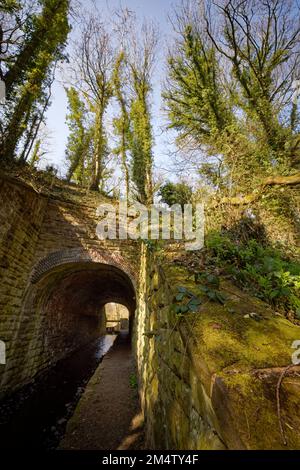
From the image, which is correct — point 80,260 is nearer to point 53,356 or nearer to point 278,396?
point 53,356

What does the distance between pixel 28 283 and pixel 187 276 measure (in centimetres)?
Answer: 563

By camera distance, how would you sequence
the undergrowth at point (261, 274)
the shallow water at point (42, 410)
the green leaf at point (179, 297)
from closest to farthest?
the green leaf at point (179, 297) → the undergrowth at point (261, 274) → the shallow water at point (42, 410)

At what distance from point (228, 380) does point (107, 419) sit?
15.1 feet

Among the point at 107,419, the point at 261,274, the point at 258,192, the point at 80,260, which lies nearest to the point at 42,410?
the point at 107,419

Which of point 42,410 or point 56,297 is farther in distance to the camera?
point 56,297

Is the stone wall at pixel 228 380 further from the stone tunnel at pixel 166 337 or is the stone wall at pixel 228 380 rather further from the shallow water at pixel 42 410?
the shallow water at pixel 42 410

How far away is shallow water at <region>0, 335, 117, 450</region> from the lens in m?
4.35

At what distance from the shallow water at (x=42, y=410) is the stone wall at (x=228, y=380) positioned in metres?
Answer: 3.32

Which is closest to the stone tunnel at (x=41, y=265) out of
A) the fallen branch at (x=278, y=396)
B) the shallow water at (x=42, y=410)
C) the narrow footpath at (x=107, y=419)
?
the shallow water at (x=42, y=410)

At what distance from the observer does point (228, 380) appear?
1.31 metres

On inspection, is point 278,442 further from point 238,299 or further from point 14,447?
point 14,447

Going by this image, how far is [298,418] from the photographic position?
44.8 inches

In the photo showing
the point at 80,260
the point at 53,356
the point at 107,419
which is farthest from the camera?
the point at 53,356

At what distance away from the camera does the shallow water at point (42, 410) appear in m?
4.35
